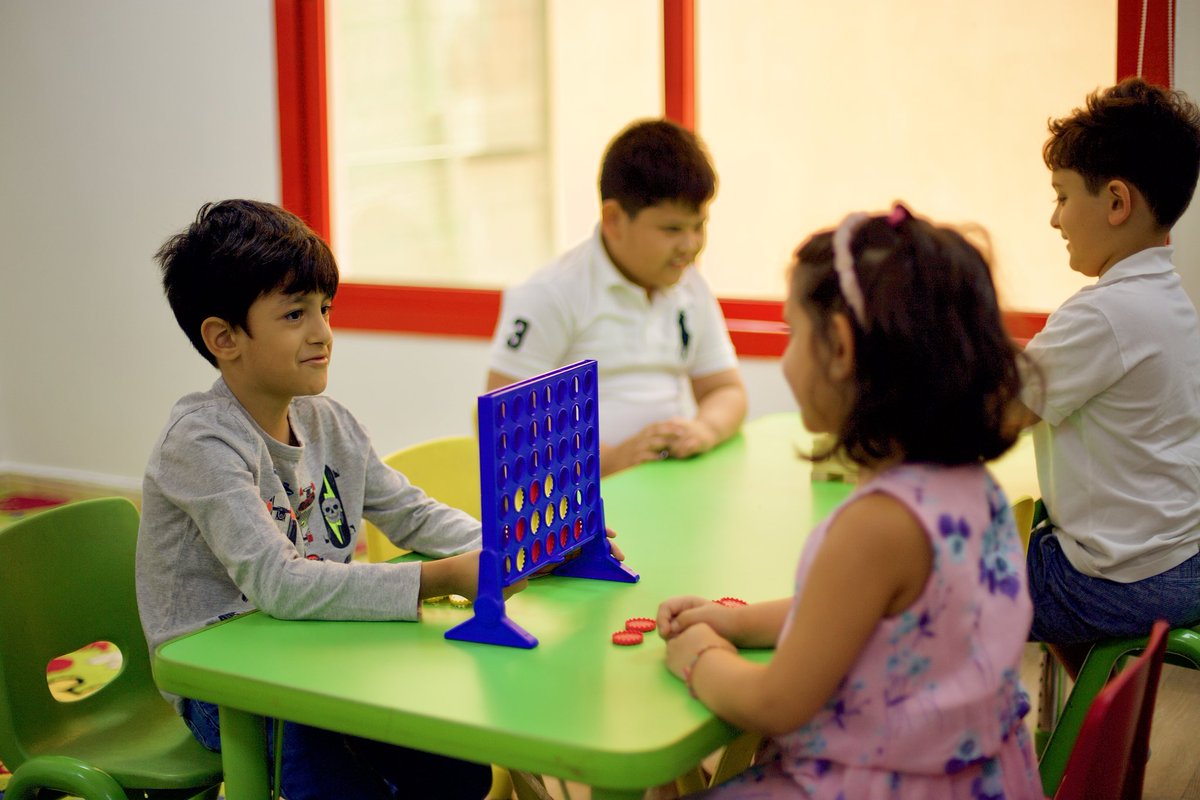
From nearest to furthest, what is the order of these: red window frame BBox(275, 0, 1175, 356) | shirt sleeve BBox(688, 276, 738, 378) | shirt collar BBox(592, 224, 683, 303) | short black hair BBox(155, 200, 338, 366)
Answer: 1. short black hair BBox(155, 200, 338, 366)
2. shirt collar BBox(592, 224, 683, 303)
3. shirt sleeve BBox(688, 276, 738, 378)
4. red window frame BBox(275, 0, 1175, 356)

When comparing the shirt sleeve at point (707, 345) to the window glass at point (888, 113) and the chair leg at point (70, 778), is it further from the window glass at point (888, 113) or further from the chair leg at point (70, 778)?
the chair leg at point (70, 778)

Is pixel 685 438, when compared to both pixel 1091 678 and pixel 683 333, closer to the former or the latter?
Answer: pixel 683 333

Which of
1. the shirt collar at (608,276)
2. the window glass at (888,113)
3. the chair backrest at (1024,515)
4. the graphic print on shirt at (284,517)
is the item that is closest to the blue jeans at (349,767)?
the graphic print on shirt at (284,517)

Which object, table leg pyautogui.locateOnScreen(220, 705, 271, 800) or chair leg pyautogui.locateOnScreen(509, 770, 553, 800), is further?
chair leg pyautogui.locateOnScreen(509, 770, 553, 800)

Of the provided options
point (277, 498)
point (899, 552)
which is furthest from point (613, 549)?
point (899, 552)

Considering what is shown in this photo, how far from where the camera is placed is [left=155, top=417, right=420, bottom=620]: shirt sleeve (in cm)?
131

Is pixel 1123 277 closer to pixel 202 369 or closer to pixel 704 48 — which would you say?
pixel 704 48

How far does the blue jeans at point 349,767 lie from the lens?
140cm

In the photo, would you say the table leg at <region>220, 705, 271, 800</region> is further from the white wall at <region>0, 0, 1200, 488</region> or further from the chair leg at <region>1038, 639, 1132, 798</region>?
the white wall at <region>0, 0, 1200, 488</region>

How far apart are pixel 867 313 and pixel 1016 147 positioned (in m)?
2.13

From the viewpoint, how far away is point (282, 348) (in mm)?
1505

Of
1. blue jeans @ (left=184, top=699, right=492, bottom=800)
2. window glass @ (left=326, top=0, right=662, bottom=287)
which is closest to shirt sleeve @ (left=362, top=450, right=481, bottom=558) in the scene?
blue jeans @ (left=184, top=699, right=492, bottom=800)

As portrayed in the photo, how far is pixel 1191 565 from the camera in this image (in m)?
1.68

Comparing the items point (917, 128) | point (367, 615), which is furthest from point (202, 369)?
point (367, 615)
